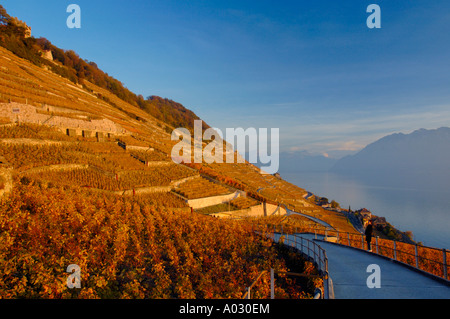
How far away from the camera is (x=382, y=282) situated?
846 cm

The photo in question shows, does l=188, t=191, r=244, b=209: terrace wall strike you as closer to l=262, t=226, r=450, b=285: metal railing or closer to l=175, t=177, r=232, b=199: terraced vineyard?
l=175, t=177, r=232, b=199: terraced vineyard

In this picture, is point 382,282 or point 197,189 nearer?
point 382,282

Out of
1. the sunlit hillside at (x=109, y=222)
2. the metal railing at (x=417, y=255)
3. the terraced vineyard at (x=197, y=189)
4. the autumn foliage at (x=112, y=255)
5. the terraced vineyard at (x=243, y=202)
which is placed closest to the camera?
the autumn foliage at (x=112, y=255)

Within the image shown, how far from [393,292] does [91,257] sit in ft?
32.4

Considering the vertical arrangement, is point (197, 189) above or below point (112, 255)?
above

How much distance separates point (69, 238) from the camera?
398 inches

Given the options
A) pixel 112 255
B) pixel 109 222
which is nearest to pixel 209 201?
pixel 109 222

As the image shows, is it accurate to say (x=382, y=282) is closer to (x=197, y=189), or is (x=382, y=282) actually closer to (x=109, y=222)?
(x=109, y=222)

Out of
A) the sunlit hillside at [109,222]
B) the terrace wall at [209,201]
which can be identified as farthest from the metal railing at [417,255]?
the terrace wall at [209,201]

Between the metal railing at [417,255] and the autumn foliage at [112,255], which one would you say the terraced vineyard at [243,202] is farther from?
the autumn foliage at [112,255]

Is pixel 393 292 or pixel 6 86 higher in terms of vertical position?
pixel 6 86

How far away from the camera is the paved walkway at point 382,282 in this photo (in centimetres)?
742
